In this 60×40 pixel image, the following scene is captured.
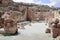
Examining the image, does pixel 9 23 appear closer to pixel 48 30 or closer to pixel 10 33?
pixel 10 33

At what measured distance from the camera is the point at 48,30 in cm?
1703

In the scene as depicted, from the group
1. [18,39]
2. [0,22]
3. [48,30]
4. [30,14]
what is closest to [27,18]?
[30,14]

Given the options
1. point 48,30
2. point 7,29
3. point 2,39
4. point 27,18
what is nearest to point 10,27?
point 7,29

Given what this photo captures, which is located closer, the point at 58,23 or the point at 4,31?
the point at 58,23

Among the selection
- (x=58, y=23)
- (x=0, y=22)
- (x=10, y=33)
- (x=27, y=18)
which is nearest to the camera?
(x=58, y=23)

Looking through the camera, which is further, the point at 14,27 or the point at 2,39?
the point at 14,27

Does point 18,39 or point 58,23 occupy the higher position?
point 58,23

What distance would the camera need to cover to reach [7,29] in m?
16.5

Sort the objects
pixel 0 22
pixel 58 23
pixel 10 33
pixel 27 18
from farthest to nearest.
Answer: pixel 27 18
pixel 0 22
pixel 10 33
pixel 58 23

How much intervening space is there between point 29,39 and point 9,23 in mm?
3882

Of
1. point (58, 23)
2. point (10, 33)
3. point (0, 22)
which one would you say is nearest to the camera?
point (58, 23)

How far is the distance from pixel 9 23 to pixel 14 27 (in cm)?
70

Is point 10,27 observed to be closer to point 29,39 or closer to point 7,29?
point 7,29

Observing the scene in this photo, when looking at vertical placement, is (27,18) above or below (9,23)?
below
